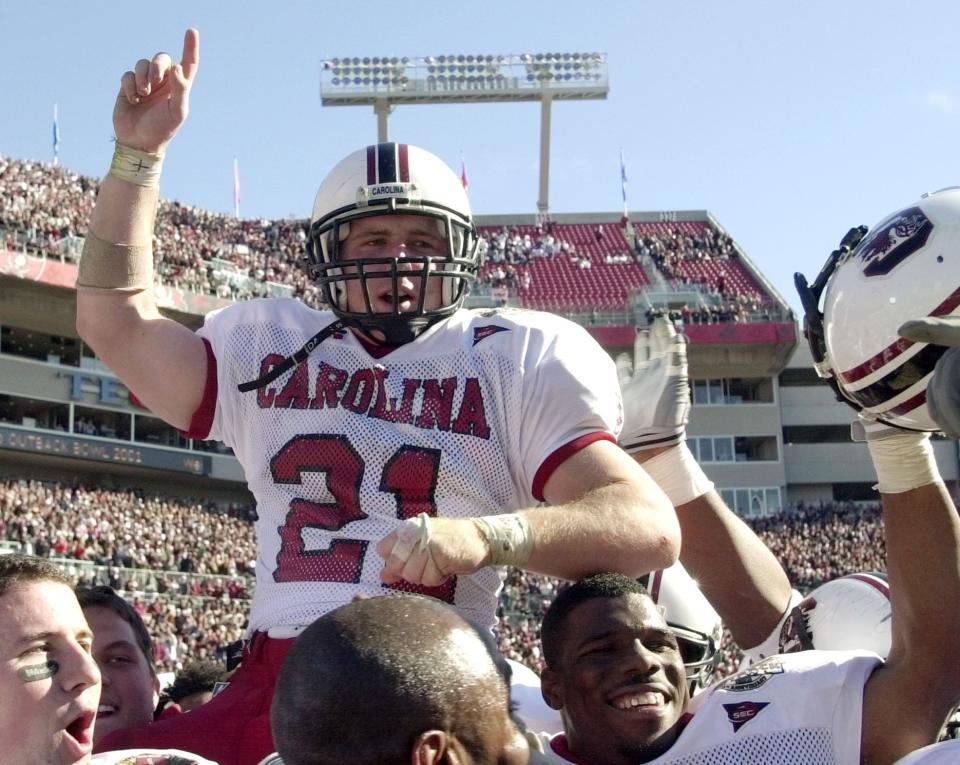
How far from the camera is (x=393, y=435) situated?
9.11ft

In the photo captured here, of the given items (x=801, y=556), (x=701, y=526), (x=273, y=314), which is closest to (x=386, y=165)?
(x=273, y=314)

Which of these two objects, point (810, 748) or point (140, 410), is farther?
point (140, 410)

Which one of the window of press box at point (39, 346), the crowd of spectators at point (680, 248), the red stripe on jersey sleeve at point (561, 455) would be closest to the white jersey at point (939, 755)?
the red stripe on jersey sleeve at point (561, 455)

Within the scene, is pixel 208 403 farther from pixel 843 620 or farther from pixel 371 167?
pixel 843 620

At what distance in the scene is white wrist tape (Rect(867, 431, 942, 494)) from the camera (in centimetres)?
269

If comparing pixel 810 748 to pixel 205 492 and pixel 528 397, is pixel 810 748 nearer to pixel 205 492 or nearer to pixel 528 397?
pixel 528 397

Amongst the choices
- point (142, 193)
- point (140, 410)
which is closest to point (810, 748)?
point (142, 193)

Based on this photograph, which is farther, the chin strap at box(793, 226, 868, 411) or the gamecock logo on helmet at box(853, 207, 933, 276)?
the chin strap at box(793, 226, 868, 411)

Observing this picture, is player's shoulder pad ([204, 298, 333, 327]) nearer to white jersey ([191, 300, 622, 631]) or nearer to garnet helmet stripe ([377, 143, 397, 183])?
white jersey ([191, 300, 622, 631])

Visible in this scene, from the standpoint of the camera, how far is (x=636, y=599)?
2789mm

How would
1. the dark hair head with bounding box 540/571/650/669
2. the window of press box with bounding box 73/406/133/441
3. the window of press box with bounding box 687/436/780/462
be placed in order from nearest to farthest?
the dark hair head with bounding box 540/571/650/669 < the window of press box with bounding box 73/406/133/441 < the window of press box with bounding box 687/436/780/462

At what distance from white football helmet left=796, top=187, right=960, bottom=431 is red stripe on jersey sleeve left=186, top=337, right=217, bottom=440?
4.49 feet

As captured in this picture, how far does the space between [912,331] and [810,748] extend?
1.19 meters

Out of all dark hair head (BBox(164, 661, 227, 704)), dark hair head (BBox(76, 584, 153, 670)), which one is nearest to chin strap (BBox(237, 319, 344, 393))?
dark hair head (BBox(76, 584, 153, 670))
